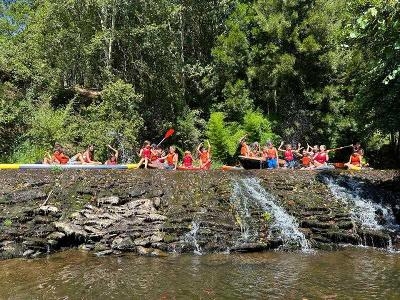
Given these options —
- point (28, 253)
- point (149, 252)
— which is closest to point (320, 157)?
point (149, 252)

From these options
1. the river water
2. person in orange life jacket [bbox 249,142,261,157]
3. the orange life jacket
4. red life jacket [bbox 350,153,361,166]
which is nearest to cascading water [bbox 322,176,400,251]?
the river water

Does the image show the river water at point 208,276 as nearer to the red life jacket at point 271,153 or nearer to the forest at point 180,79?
the red life jacket at point 271,153

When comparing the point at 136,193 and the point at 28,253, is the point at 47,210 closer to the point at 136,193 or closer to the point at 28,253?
the point at 28,253

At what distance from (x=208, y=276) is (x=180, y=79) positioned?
712 inches

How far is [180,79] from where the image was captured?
2506cm

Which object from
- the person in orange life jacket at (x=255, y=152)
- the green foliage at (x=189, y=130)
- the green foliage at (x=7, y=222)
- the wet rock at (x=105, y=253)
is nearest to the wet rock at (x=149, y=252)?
the wet rock at (x=105, y=253)

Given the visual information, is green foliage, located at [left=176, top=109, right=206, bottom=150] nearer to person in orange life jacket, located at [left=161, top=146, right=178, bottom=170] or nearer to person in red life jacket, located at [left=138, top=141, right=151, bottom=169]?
person in orange life jacket, located at [left=161, top=146, right=178, bottom=170]

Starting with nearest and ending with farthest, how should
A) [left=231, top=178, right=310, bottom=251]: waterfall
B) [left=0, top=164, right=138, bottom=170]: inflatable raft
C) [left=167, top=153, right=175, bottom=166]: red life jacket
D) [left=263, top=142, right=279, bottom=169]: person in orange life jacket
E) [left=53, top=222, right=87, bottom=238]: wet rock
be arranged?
[left=53, top=222, right=87, bottom=238]: wet rock
[left=231, top=178, right=310, bottom=251]: waterfall
[left=0, top=164, right=138, bottom=170]: inflatable raft
[left=167, top=153, right=175, bottom=166]: red life jacket
[left=263, top=142, right=279, bottom=169]: person in orange life jacket

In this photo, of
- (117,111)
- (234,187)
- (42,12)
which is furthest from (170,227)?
(42,12)

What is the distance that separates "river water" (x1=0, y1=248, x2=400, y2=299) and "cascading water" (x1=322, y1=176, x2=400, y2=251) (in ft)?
5.55

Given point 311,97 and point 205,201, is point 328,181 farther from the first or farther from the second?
point 311,97

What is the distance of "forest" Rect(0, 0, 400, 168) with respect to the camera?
21969 mm

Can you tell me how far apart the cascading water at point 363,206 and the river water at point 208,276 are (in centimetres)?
169

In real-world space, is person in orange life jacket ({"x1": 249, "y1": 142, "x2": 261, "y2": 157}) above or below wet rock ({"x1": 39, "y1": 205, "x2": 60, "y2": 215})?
above
